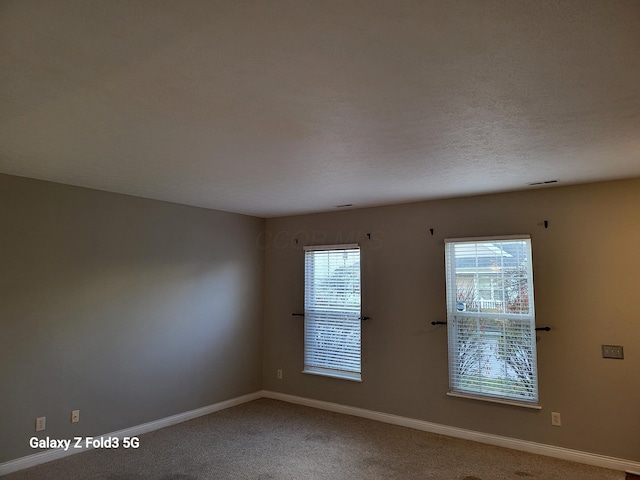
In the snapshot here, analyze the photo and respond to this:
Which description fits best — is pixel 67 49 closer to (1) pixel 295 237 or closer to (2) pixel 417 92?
(2) pixel 417 92

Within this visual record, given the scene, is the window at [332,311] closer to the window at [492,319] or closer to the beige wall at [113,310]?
the beige wall at [113,310]

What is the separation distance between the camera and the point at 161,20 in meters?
1.42

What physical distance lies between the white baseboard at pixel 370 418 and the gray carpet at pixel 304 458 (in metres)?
0.08

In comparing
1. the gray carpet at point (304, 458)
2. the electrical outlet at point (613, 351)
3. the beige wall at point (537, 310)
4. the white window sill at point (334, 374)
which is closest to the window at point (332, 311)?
the white window sill at point (334, 374)

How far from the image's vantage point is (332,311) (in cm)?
518

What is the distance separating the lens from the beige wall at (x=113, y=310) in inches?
137

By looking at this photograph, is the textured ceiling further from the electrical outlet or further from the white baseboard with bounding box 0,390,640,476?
the white baseboard with bounding box 0,390,640,476

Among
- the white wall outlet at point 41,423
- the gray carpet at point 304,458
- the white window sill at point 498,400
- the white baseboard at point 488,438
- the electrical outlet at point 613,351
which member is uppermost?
the electrical outlet at point 613,351

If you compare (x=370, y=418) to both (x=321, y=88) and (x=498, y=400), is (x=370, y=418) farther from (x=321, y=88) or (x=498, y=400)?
(x=321, y=88)

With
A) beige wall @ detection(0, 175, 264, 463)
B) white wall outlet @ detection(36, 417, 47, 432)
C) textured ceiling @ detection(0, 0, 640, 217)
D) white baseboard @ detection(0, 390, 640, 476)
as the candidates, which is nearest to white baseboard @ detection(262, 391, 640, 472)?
white baseboard @ detection(0, 390, 640, 476)

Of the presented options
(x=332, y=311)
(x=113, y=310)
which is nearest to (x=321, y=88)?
(x=113, y=310)

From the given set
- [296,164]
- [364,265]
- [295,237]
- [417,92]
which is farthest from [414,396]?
[417,92]

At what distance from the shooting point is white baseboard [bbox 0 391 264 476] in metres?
3.37

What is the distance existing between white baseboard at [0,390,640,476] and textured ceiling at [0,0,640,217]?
239cm
